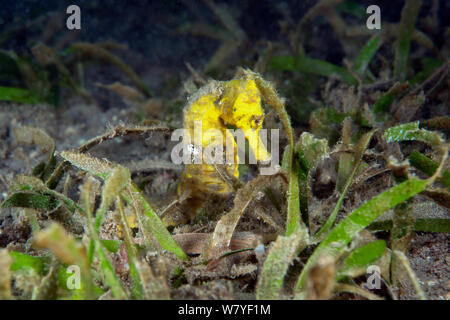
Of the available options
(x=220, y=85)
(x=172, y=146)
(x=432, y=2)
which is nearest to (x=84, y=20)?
(x=172, y=146)

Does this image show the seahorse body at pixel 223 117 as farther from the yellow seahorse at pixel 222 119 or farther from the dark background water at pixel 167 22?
the dark background water at pixel 167 22

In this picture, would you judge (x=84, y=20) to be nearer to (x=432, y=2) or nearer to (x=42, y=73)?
(x=42, y=73)

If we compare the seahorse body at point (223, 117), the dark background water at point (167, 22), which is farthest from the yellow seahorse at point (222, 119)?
the dark background water at point (167, 22)

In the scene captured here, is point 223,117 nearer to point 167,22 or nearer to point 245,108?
point 245,108

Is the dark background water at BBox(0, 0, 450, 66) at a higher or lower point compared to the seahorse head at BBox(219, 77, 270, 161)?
higher

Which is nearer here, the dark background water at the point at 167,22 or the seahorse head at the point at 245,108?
the seahorse head at the point at 245,108

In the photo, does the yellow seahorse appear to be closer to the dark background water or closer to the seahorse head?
the seahorse head

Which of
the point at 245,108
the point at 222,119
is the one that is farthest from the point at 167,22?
the point at 245,108

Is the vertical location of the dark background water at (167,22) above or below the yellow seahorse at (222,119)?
above

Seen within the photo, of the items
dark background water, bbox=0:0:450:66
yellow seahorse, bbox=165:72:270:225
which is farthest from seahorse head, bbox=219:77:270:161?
dark background water, bbox=0:0:450:66
